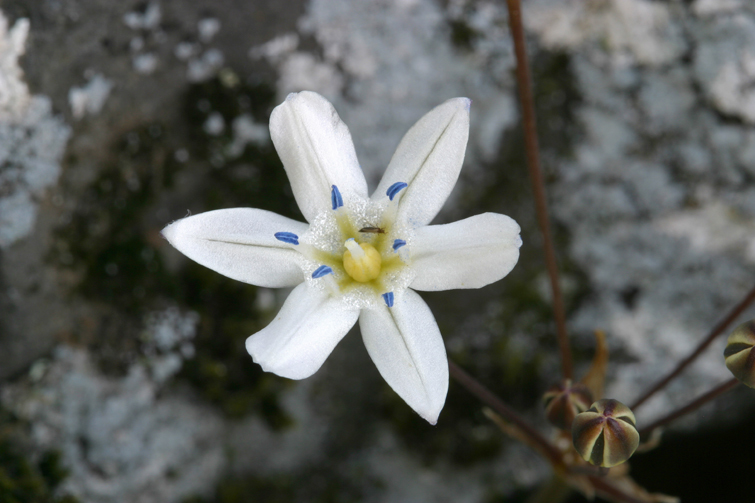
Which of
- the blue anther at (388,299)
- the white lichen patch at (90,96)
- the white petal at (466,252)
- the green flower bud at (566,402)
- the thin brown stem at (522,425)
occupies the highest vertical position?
the white lichen patch at (90,96)

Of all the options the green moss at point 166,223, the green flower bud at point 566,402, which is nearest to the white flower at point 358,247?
the green flower bud at point 566,402

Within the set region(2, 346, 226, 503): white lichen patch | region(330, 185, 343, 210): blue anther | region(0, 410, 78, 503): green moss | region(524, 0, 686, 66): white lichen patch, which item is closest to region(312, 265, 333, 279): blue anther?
region(330, 185, 343, 210): blue anther

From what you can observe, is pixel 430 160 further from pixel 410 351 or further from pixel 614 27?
pixel 614 27

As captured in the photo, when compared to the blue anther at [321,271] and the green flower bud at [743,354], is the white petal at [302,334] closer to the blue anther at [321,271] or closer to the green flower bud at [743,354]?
the blue anther at [321,271]

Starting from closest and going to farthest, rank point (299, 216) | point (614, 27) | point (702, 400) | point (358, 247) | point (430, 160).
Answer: point (430, 160), point (358, 247), point (702, 400), point (299, 216), point (614, 27)

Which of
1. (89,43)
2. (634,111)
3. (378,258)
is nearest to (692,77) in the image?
(634,111)

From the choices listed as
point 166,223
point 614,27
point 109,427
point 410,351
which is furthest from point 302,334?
point 614,27
